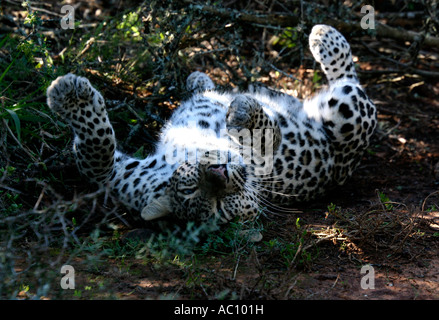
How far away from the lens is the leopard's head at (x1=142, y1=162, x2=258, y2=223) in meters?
3.89

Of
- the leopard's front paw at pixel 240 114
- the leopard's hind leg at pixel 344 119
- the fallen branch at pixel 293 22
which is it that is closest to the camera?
the leopard's front paw at pixel 240 114

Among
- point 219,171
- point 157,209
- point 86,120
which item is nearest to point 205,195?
point 219,171

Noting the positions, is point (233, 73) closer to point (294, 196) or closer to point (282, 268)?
point (294, 196)

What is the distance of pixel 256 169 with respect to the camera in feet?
15.3

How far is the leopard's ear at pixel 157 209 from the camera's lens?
4043 mm

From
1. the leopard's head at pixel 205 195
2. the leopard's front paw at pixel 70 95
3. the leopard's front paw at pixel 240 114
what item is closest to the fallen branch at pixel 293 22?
the leopard's front paw at pixel 240 114

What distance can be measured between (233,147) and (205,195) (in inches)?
31.9

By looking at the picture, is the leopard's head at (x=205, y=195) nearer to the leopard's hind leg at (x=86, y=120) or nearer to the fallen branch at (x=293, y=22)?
the leopard's hind leg at (x=86, y=120)

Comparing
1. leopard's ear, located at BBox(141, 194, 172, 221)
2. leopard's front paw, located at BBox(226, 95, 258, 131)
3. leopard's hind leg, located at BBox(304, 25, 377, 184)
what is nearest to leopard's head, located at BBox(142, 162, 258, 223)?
leopard's ear, located at BBox(141, 194, 172, 221)

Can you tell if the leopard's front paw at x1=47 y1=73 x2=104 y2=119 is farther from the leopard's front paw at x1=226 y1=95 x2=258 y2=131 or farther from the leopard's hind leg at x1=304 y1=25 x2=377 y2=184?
the leopard's hind leg at x1=304 y1=25 x2=377 y2=184

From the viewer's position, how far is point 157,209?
4.07 metres

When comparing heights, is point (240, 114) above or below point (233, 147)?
above

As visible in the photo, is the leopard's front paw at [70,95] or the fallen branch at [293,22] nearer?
the leopard's front paw at [70,95]

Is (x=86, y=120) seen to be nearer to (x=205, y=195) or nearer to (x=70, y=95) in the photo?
(x=70, y=95)
